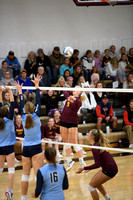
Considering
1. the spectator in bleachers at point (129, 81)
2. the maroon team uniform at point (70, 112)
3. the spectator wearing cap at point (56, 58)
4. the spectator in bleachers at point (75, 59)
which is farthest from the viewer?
the spectator in bleachers at point (75, 59)

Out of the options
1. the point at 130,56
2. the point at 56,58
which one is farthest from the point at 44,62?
the point at 130,56

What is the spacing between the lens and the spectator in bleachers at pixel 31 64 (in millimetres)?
11391

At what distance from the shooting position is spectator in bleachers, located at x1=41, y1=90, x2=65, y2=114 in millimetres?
9758

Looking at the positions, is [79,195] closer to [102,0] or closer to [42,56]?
[42,56]

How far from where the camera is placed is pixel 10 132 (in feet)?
20.2

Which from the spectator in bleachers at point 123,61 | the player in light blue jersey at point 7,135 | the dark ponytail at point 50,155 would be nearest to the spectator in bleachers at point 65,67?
the spectator in bleachers at point 123,61

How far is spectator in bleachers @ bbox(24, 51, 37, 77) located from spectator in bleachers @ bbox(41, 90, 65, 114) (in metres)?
1.73

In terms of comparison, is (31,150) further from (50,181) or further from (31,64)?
(31,64)

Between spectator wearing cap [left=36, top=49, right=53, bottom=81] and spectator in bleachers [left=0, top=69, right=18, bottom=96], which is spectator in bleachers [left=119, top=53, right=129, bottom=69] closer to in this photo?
spectator wearing cap [left=36, top=49, right=53, bottom=81]

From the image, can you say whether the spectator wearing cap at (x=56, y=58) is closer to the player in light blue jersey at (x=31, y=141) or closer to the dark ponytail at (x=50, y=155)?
the player in light blue jersey at (x=31, y=141)

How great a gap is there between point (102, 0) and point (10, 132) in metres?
6.81

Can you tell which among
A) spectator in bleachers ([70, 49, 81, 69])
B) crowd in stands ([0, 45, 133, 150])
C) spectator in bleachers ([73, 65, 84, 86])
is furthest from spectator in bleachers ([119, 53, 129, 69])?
spectator in bleachers ([73, 65, 84, 86])

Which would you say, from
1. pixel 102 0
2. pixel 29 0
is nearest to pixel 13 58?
pixel 29 0

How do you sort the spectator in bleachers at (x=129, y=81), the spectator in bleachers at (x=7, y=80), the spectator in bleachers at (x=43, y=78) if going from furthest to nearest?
1. the spectator in bleachers at (x=129, y=81)
2. the spectator in bleachers at (x=43, y=78)
3. the spectator in bleachers at (x=7, y=80)
